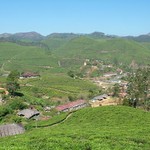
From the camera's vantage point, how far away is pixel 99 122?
180 feet

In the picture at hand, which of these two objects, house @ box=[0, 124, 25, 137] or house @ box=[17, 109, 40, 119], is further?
house @ box=[17, 109, 40, 119]

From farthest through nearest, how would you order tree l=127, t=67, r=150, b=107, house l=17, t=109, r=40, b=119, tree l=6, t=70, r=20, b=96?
tree l=6, t=70, r=20, b=96, tree l=127, t=67, r=150, b=107, house l=17, t=109, r=40, b=119

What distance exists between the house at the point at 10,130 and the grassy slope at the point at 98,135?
4.83 m

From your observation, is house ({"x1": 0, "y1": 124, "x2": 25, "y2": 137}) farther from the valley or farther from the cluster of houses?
the valley

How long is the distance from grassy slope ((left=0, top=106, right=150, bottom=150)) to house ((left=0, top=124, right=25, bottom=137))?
4.83m

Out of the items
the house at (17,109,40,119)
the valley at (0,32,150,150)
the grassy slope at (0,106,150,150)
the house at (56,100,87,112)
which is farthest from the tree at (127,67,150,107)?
the house at (17,109,40,119)

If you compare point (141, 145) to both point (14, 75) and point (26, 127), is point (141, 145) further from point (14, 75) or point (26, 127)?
point (14, 75)

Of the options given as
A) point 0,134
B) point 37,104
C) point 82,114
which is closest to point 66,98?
point 37,104

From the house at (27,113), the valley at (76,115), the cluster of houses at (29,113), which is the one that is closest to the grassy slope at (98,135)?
the valley at (76,115)

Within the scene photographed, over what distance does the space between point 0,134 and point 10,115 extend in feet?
52.5

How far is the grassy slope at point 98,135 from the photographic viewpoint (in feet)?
116

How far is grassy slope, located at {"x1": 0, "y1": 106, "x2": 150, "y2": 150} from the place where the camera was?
3550 centimetres

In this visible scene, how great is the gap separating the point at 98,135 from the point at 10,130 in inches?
654

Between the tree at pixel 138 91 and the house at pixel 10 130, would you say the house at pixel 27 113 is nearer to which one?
the house at pixel 10 130
